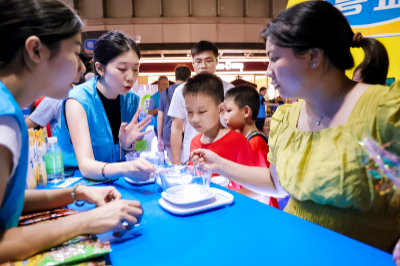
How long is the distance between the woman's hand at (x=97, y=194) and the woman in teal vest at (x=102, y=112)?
18.0 inches

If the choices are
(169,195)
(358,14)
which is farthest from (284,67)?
(358,14)

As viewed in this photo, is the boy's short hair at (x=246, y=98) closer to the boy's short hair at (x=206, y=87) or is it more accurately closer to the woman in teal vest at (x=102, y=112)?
the boy's short hair at (x=206, y=87)

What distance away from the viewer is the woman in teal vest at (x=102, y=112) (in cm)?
164

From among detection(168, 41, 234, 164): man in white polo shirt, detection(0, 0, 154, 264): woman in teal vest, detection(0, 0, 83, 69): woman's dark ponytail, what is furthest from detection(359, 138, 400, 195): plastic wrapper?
detection(168, 41, 234, 164): man in white polo shirt

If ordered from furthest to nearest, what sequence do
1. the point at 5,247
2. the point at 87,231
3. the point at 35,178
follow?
1. the point at 35,178
2. the point at 87,231
3. the point at 5,247

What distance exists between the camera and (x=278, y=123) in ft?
4.75

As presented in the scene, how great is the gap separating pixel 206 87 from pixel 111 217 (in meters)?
1.41

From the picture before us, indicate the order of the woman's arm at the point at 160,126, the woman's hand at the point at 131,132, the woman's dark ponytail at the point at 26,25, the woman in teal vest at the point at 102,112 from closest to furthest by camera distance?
1. the woman's dark ponytail at the point at 26,25
2. the woman in teal vest at the point at 102,112
3. the woman's hand at the point at 131,132
4. the woman's arm at the point at 160,126

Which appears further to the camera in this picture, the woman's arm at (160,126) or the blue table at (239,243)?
the woman's arm at (160,126)

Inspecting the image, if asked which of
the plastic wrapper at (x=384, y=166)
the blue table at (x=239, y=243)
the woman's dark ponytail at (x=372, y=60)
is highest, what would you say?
the woman's dark ponytail at (x=372, y=60)

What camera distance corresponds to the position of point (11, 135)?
0.67 meters

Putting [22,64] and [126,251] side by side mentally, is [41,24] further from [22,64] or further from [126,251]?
[126,251]

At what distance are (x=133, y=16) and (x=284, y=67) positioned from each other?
8.76m

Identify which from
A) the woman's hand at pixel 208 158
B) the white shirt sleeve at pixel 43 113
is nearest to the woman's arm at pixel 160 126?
the white shirt sleeve at pixel 43 113
